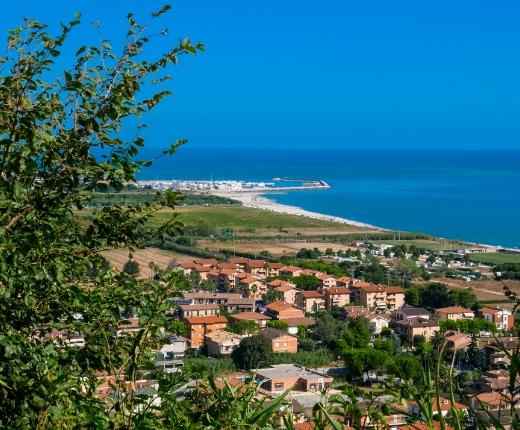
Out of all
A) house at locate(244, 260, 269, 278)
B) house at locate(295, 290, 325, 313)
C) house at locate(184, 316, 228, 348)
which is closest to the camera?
house at locate(184, 316, 228, 348)

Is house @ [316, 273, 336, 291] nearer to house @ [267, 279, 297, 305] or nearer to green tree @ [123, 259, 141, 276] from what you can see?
house @ [267, 279, 297, 305]

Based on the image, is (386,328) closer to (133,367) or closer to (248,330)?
(248,330)

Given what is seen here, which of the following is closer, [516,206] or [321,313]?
[321,313]

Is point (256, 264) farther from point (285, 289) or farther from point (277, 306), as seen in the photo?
point (277, 306)

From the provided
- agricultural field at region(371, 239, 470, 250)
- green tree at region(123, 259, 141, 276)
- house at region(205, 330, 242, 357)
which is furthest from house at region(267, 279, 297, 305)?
green tree at region(123, 259, 141, 276)

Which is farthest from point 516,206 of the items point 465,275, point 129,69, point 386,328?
point 129,69

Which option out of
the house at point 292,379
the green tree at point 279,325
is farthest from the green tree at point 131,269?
the green tree at point 279,325
